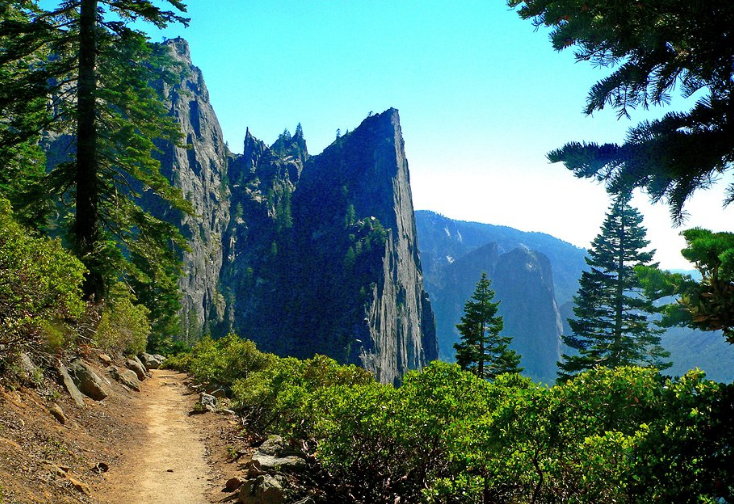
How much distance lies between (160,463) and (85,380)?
12.2ft

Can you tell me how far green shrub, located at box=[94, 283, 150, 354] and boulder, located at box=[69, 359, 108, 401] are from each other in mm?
2105

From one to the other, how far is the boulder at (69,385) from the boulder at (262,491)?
5.27m

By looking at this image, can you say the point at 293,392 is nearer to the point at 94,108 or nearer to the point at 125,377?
the point at 125,377

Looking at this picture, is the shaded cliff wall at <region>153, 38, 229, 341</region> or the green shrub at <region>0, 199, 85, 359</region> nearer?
the green shrub at <region>0, 199, 85, 359</region>

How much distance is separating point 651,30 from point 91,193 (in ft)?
51.0

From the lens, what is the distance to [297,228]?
16250 centimetres

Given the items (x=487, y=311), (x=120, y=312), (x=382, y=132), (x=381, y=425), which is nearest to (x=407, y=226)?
(x=382, y=132)

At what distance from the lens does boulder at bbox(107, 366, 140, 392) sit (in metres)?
14.6

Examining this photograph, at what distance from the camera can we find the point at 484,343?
85.1 feet

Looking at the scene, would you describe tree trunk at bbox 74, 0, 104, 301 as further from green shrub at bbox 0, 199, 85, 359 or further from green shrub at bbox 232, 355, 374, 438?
green shrub at bbox 232, 355, 374, 438

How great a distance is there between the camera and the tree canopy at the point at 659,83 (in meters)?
4.00

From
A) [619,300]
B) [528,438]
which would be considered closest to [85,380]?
[528,438]

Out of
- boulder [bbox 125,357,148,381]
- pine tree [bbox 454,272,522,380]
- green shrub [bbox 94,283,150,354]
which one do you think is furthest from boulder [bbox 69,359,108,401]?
pine tree [bbox 454,272,522,380]

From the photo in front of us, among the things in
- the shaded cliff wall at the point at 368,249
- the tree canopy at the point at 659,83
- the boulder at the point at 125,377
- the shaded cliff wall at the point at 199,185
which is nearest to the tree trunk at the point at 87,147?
the boulder at the point at 125,377
